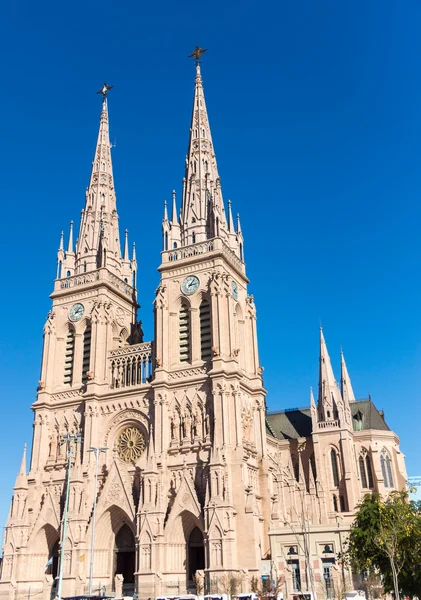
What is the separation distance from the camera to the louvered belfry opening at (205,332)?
5444cm

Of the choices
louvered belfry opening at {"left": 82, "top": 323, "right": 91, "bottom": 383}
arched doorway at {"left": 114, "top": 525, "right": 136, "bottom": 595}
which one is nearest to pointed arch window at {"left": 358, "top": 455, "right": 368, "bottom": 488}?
arched doorway at {"left": 114, "top": 525, "right": 136, "bottom": 595}

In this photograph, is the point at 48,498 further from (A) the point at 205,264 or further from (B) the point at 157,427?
(A) the point at 205,264

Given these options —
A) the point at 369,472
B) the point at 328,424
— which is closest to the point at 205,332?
the point at 328,424

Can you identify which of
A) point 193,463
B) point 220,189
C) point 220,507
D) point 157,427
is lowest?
point 220,507

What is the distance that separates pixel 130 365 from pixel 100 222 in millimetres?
17430

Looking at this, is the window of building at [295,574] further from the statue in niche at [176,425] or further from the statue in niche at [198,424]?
the statue in niche at [176,425]

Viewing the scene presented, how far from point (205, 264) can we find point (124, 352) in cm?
1081

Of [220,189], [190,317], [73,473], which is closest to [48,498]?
[73,473]

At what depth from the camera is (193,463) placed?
50125mm

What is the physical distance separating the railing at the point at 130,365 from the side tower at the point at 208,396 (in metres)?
2.37

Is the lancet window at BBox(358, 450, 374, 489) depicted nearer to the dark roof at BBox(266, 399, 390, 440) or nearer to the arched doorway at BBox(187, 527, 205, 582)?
the dark roof at BBox(266, 399, 390, 440)

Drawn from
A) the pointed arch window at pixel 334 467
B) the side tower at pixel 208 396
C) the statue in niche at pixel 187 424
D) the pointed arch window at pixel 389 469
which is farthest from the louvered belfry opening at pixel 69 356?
the pointed arch window at pixel 389 469

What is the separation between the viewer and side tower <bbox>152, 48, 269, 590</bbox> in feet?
152

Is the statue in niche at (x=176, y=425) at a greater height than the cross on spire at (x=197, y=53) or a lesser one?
lesser
